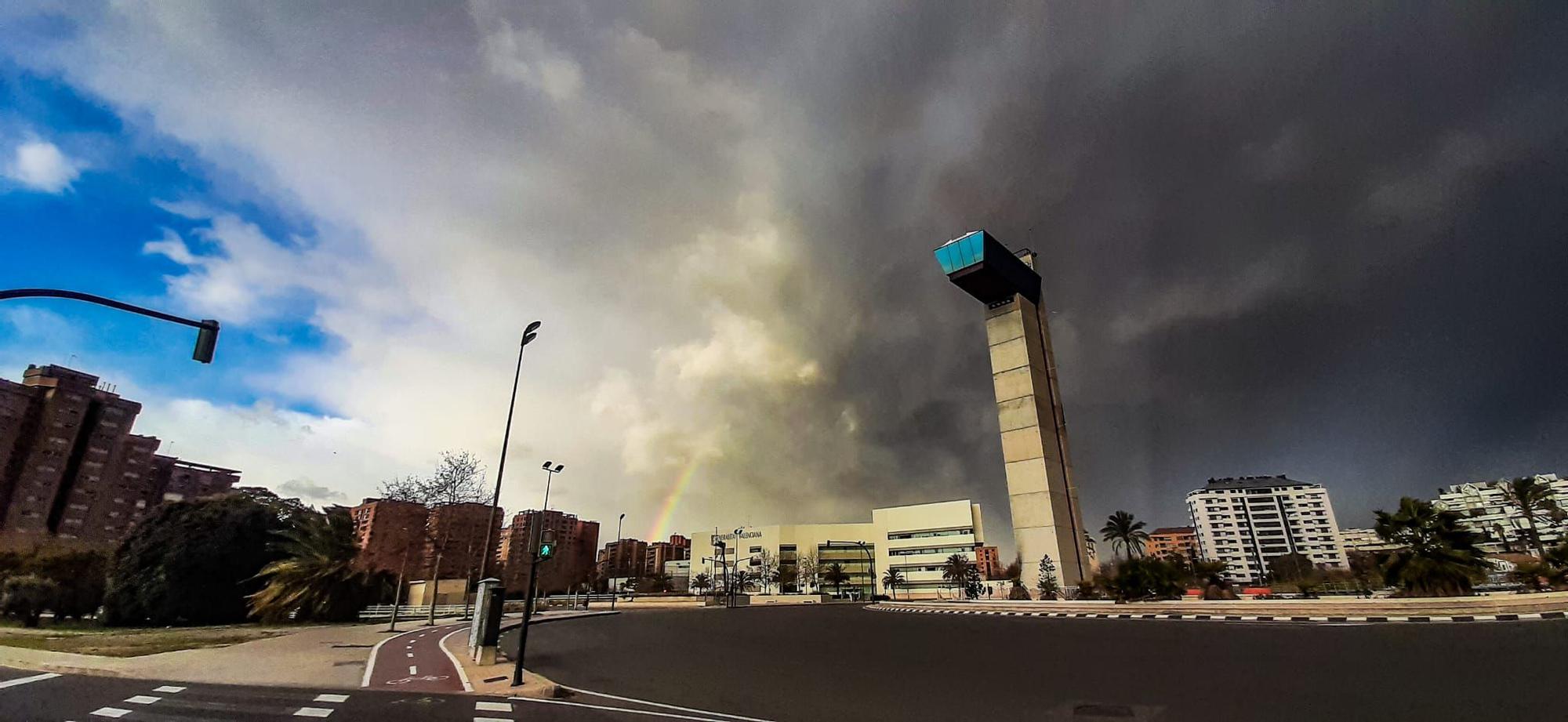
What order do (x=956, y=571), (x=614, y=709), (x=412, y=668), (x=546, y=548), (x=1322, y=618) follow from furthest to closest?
(x=956, y=571), (x=1322, y=618), (x=412, y=668), (x=546, y=548), (x=614, y=709)

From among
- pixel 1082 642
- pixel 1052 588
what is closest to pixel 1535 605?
pixel 1082 642

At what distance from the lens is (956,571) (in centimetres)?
9050

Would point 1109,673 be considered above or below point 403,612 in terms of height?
above

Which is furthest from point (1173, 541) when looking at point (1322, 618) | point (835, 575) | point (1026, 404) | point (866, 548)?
point (1322, 618)

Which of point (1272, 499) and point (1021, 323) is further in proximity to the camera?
point (1272, 499)

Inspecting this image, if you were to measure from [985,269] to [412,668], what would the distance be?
56.6 meters

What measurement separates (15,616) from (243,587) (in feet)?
24.7

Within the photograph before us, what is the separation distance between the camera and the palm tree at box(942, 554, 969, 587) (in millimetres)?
89750

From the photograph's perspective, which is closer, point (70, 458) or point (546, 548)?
point (546, 548)

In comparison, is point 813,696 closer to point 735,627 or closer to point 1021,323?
point 735,627

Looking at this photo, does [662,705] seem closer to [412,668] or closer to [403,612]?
[412,668]

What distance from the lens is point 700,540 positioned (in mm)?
129125

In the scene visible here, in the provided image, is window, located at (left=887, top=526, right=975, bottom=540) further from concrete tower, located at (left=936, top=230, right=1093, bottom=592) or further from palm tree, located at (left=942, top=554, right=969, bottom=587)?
concrete tower, located at (left=936, top=230, right=1093, bottom=592)

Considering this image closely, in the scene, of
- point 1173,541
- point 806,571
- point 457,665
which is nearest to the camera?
point 457,665
